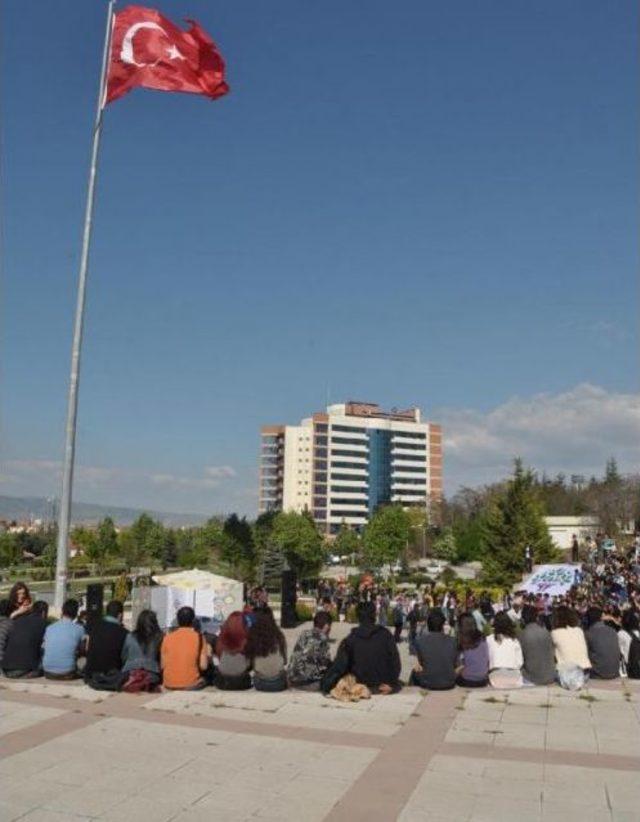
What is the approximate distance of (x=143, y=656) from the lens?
998cm

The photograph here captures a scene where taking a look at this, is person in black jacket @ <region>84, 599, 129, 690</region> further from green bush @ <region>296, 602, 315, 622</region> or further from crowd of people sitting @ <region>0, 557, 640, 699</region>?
green bush @ <region>296, 602, 315, 622</region>

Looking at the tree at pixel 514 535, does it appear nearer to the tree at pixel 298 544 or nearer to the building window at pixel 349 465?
the tree at pixel 298 544

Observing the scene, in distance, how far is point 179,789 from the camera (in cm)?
638

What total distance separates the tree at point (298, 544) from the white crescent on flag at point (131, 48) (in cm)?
5131

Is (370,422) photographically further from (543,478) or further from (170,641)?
(170,641)

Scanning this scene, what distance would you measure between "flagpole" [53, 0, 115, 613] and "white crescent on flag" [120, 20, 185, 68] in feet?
1.66

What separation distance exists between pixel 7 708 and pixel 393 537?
68.6 m

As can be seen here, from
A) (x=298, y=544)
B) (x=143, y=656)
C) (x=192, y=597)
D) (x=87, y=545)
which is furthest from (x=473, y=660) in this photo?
(x=87, y=545)

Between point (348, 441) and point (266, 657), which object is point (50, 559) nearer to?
point (348, 441)

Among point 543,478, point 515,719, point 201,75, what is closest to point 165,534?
point 543,478

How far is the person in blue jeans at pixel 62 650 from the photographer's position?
34.7 feet

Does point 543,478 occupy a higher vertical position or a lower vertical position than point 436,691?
higher

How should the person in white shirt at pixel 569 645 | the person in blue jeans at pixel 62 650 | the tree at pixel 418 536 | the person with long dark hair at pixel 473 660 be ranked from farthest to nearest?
1. the tree at pixel 418 536
2. the person in blue jeans at pixel 62 650
3. the person in white shirt at pixel 569 645
4. the person with long dark hair at pixel 473 660

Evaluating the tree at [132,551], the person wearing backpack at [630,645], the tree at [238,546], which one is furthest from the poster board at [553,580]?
the tree at [132,551]
